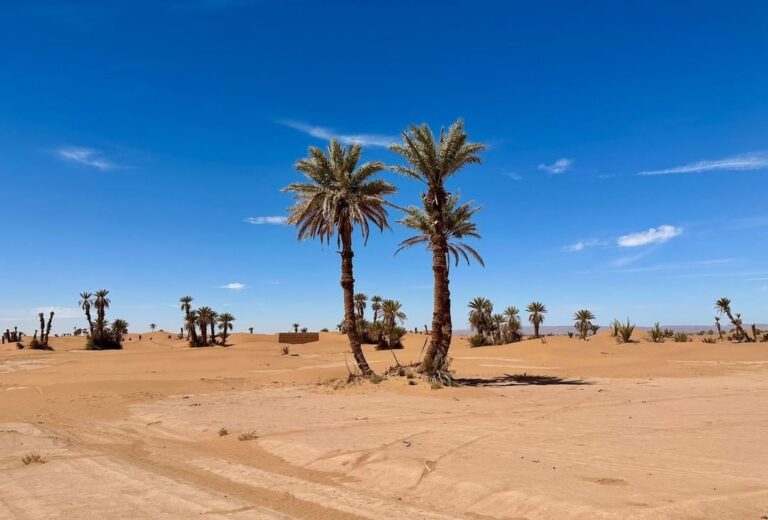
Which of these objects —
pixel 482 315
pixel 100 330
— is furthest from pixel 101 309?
pixel 482 315

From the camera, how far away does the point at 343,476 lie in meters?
9.34

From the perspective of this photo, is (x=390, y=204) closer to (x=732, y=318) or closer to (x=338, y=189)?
(x=338, y=189)

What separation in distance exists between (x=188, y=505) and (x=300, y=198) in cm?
2200

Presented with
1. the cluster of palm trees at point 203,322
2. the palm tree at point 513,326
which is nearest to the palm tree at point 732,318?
the palm tree at point 513,326

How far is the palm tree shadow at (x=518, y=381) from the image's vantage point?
2537cm

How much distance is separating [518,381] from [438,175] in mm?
11462

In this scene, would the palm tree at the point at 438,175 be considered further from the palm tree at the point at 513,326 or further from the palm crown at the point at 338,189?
the palm tree at the point at 513,326

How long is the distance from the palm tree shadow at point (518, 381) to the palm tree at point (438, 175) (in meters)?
2.36

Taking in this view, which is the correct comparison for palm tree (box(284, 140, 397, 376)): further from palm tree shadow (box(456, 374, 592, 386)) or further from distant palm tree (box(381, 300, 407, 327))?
distant palm tree (box(381, 300, 407, 327))

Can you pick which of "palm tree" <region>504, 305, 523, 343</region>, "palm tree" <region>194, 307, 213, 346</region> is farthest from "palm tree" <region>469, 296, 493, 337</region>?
"palm tree" <region>194, 307, 213, 346</region>

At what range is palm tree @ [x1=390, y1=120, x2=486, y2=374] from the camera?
959 inches

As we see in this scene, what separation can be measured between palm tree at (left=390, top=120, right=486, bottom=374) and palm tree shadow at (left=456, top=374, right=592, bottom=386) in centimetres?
236

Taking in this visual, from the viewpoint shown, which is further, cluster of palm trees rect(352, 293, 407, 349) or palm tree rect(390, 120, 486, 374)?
cluster of palm trees rect(352, 293, 407, 349)

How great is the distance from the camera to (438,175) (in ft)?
81.7
